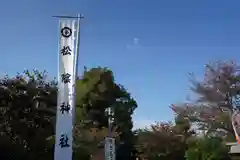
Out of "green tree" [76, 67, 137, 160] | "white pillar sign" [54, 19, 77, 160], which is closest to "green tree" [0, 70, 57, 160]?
"green tree" [76, 67, 137, 160]

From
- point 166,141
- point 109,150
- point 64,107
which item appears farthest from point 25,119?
point 64,107

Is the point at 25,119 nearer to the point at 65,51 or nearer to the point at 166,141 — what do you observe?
the point at 166,141

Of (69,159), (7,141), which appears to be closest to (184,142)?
(7,141)

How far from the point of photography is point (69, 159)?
903 centimetres

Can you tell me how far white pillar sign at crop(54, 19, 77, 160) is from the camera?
910cm

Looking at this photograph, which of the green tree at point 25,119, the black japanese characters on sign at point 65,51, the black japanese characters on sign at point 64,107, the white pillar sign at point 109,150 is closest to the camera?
the black japanese characters on sign at point 64,107

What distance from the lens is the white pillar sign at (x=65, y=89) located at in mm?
9102

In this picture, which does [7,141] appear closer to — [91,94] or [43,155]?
[43,155]

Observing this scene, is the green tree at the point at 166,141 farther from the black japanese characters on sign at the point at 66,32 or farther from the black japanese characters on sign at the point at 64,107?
the black japanese characters on sign at the point at 66,32

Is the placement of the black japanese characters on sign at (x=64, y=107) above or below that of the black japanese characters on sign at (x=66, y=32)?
below

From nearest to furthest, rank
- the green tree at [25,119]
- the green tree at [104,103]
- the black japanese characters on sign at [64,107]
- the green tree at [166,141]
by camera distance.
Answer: the black japanese characters on sign at [64,107] → the green tree at [25,119] → the green tree at [166,141] → the green tree at [104,103]

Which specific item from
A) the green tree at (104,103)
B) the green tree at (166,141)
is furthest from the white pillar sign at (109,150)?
the green tree at (104,103)

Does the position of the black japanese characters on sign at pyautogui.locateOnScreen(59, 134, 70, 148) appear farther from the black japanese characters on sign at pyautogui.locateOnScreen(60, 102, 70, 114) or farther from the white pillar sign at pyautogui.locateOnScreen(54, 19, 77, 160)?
the black japanese characters on sign at pyautogui.locateOnScreen(60, 102, 70, 114)

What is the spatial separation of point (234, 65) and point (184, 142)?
7052 mm
